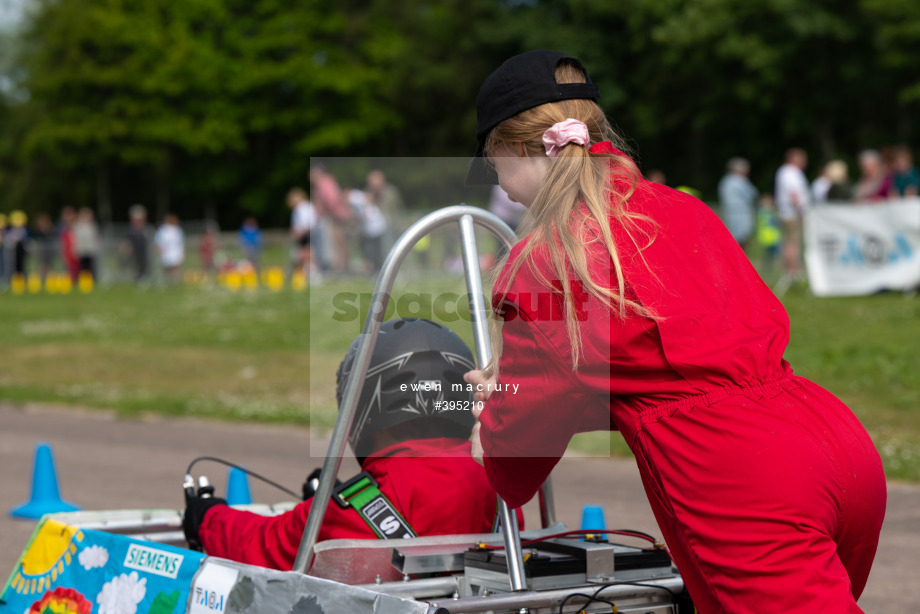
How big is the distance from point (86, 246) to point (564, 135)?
30064 millimetres

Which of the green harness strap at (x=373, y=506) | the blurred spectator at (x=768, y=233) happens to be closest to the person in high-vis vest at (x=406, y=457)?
the green harness strap at (x=373, y=506)

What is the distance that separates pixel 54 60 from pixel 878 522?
67.6 m

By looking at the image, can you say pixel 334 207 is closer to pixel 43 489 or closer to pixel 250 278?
pixel 43 489

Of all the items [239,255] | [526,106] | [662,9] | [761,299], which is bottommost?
[761,299]

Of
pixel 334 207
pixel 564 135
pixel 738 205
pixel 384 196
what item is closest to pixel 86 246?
pixel 384 196

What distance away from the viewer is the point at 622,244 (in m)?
2.36

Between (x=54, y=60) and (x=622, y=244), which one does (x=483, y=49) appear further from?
(x=622, y=244)

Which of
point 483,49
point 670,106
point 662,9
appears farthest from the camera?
point 483,49

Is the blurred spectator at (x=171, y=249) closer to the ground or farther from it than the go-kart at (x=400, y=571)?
farther from it

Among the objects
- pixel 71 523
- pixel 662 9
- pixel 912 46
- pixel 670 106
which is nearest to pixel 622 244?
pixel 71 523

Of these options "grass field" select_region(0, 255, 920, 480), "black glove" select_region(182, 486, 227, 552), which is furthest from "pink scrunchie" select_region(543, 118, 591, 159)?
"black glove" select_region(182, 486, 227, 552)

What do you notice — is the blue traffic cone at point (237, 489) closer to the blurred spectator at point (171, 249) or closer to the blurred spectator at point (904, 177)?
the blurred spectator at point (904, 177)

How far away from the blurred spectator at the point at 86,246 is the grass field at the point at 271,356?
8.84 m

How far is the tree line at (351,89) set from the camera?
4484cm
